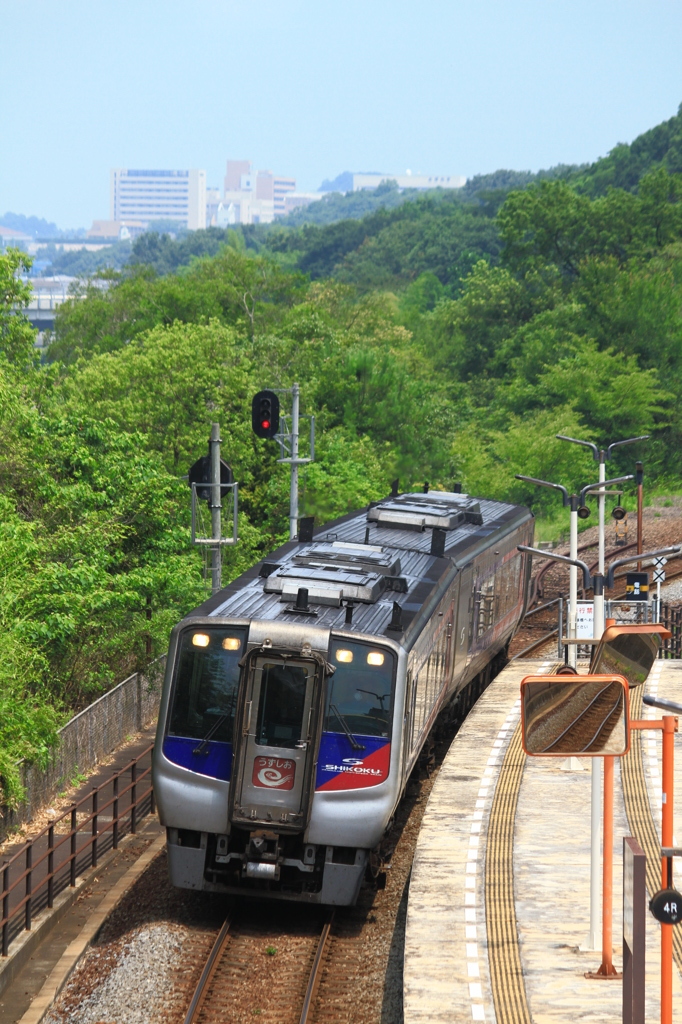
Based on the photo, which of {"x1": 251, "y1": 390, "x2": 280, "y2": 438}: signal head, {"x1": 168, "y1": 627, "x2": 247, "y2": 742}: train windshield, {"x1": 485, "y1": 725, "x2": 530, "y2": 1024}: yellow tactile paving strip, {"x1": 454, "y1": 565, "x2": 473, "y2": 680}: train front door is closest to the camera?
{"x1": 485, "y1": 725, "x2": 530, "y2": 1024}: yellow tactile paving strip

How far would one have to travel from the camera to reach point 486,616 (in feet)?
80.1

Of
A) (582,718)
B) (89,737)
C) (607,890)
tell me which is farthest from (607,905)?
(89,737)

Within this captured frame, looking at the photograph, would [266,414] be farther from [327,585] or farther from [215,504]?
[327,585]

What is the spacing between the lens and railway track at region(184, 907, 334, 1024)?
13469 millimetres

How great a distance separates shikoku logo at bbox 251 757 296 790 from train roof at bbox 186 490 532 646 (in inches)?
63.0

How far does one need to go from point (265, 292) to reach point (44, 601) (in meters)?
56.7

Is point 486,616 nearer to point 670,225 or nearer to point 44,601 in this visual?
point 44,601

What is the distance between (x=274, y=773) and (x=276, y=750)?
0.86ft

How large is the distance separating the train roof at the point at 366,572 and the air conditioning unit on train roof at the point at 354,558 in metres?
0.01

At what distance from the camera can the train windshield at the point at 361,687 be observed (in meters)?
15.1

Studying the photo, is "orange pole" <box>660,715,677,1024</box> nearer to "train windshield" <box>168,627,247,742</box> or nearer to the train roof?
the train roof

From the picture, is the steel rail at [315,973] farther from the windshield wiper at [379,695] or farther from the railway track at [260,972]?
the windshield wiper at [379,695]

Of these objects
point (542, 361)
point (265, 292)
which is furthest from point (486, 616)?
point (265, 292)

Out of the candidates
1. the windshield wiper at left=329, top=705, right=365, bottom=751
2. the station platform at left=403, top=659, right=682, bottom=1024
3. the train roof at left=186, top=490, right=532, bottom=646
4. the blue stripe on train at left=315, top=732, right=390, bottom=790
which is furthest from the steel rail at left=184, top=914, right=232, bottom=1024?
the train roof at left=186, top=490, right=532, bottom=646
